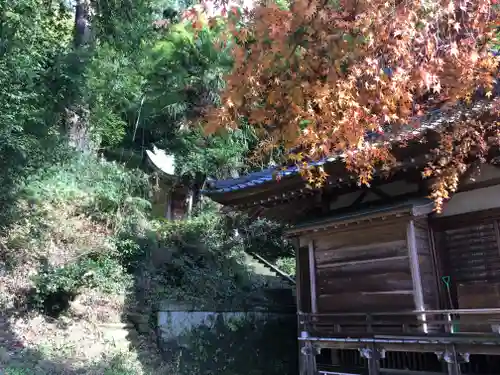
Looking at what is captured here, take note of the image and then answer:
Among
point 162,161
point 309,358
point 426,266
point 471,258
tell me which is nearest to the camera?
point 471,258

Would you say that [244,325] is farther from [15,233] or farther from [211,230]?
[15,233]

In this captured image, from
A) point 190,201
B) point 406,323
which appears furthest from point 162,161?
point 406,323

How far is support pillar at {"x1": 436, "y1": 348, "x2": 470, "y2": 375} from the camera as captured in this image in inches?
244

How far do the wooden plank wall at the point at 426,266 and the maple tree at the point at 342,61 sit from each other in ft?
10.5

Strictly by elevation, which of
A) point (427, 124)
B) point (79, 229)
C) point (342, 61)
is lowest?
point (342, 61)

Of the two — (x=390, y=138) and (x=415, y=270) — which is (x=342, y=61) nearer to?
(x=390, y=138)

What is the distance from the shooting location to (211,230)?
14.1 m

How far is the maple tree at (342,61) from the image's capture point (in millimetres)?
3676

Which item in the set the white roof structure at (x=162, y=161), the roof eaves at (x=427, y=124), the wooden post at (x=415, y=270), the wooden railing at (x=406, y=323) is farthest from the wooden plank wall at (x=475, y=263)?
the white roof structure at (x=162, y=161)

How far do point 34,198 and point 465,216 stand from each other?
8.80 m

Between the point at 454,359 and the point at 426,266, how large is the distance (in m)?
1.50

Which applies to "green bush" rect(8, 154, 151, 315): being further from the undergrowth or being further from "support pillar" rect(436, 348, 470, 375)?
"support pillar" rect(436, 348, 470, 375)

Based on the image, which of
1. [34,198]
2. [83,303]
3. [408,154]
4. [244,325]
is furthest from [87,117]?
[408,154]

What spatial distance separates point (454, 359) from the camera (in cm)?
625
